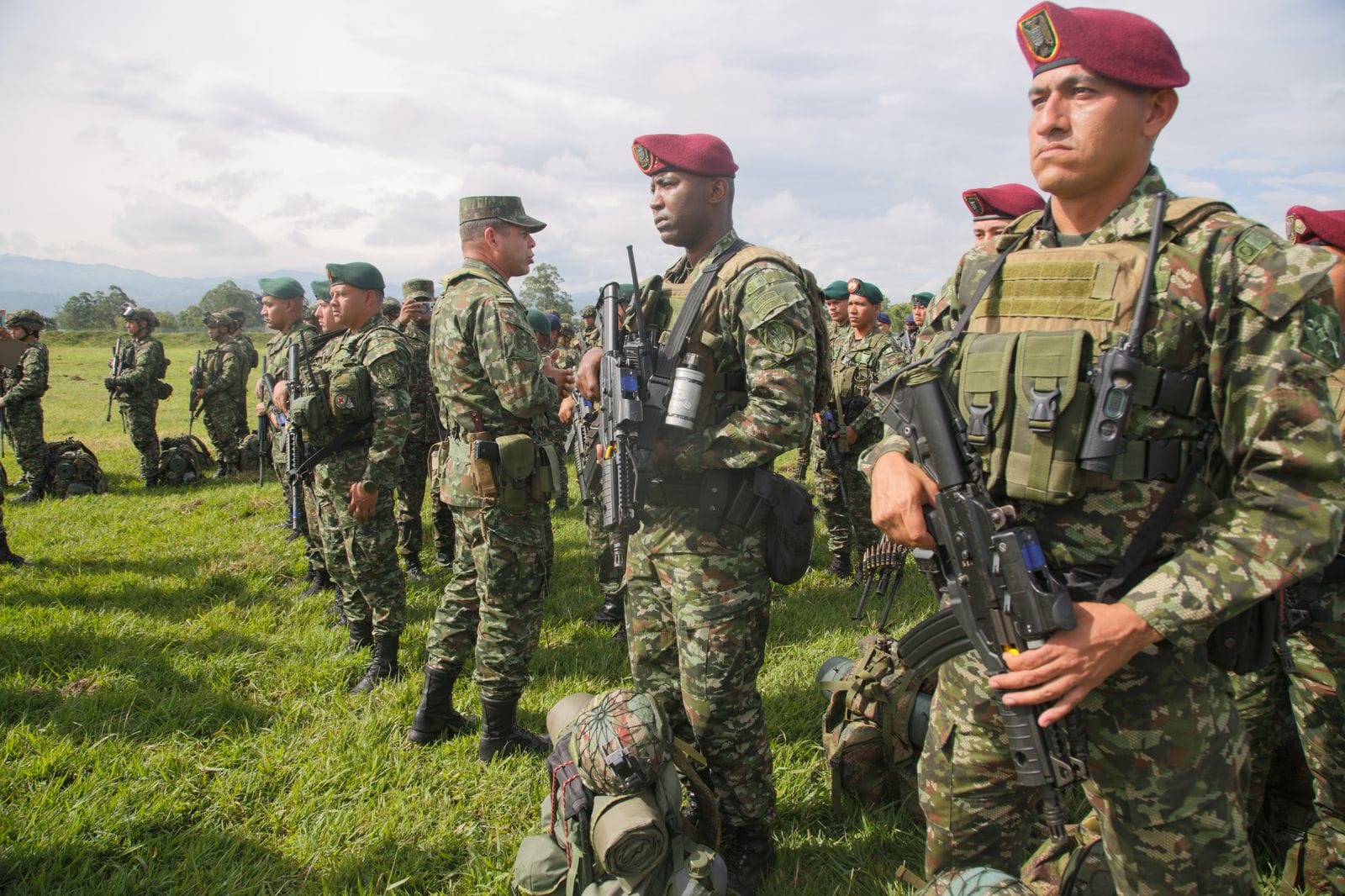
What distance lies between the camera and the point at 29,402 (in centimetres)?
972

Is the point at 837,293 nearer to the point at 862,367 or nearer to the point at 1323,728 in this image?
the point at 862,367

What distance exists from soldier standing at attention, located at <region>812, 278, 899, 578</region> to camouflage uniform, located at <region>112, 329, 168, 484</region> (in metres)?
9.32

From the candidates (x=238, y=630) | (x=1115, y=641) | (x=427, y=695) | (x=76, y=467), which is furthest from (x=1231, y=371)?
(x=76, y=467)

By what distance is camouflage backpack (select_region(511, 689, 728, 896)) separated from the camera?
2287mm

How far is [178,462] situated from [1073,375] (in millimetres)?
12136

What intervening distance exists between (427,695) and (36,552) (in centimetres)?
584

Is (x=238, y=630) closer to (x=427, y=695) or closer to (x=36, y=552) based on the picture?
(x=427, y=695)

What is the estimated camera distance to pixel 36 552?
7.27 m

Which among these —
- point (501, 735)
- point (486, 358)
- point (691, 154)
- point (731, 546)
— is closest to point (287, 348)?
point (486, 358)

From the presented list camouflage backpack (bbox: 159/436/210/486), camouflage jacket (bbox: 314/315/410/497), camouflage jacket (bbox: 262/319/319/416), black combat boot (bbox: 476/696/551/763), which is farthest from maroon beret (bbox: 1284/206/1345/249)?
camouflage backpack (bbox: 159/436/210/486)

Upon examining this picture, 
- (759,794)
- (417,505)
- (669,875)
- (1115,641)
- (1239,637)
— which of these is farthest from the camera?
(417,505)

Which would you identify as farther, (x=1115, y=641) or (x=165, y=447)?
(x=165, y=447)

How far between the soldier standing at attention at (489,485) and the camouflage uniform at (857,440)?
3.52m

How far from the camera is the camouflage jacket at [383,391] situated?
4.62 metres
